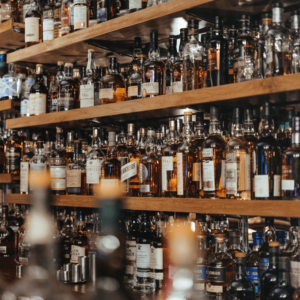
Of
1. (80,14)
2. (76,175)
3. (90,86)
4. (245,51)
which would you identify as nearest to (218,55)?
(245,51)

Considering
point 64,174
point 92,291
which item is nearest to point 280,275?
point 92,291

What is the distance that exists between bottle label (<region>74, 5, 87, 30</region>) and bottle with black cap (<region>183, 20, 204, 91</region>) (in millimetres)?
558

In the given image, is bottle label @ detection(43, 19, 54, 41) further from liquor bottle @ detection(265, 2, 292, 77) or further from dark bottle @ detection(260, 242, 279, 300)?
dark bottle @ detection(260, 242, 279, 300)

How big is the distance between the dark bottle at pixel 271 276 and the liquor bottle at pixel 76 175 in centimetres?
98

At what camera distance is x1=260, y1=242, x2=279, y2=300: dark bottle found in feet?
4.74

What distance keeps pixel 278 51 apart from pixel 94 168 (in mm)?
933

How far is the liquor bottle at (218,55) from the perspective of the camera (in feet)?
5.39

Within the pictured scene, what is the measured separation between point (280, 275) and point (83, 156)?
115 cm

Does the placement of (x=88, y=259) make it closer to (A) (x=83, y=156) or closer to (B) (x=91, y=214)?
(B) (x=91, y=214)

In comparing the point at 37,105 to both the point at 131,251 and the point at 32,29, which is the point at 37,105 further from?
the point at 131,251

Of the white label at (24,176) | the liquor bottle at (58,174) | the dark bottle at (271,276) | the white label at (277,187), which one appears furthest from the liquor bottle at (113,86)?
the dark bottle at (271,276)

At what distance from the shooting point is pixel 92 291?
1862 mm

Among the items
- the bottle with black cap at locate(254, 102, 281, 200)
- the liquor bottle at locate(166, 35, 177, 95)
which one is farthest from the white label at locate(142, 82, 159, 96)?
the bottle with black cap at locate(254, 102, 281, 200)

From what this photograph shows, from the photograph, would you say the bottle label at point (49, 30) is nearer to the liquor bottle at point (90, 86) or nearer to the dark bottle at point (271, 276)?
the liquor bottle at point (90, 86)
